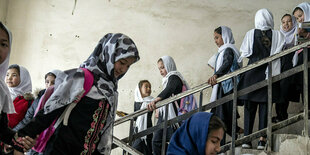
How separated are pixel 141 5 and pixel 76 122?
599 centimetres

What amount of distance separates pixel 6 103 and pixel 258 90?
3.03 metres

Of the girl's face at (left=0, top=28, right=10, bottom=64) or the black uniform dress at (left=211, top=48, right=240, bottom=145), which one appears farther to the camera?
the black uniform dress at (left=211, top=48, right=240, bottom=145)

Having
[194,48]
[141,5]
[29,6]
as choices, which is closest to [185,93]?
[194,48]

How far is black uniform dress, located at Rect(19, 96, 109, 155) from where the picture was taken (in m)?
2.79

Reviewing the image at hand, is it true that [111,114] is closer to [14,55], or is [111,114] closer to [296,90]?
[296,90]

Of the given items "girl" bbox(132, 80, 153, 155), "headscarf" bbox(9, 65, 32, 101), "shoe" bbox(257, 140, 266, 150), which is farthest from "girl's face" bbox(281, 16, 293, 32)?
"headscarf" bbox(9, 65, 32, 101)

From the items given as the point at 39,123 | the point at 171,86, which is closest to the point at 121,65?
the point at 39,123

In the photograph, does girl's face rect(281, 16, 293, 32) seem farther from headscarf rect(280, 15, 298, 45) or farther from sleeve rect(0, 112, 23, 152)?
sleeve rect(0, 112, 23, 152)

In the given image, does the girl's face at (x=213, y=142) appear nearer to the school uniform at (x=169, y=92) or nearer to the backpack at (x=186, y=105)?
the school uniform at (x=169, y=92)

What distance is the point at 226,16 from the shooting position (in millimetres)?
8023

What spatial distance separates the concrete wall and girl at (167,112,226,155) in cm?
493

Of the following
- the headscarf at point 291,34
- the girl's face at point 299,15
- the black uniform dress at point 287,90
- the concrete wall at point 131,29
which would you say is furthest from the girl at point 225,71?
the concrete wall at point 131,29

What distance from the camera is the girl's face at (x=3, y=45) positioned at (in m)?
2.54

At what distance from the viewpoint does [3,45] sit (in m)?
2.56
